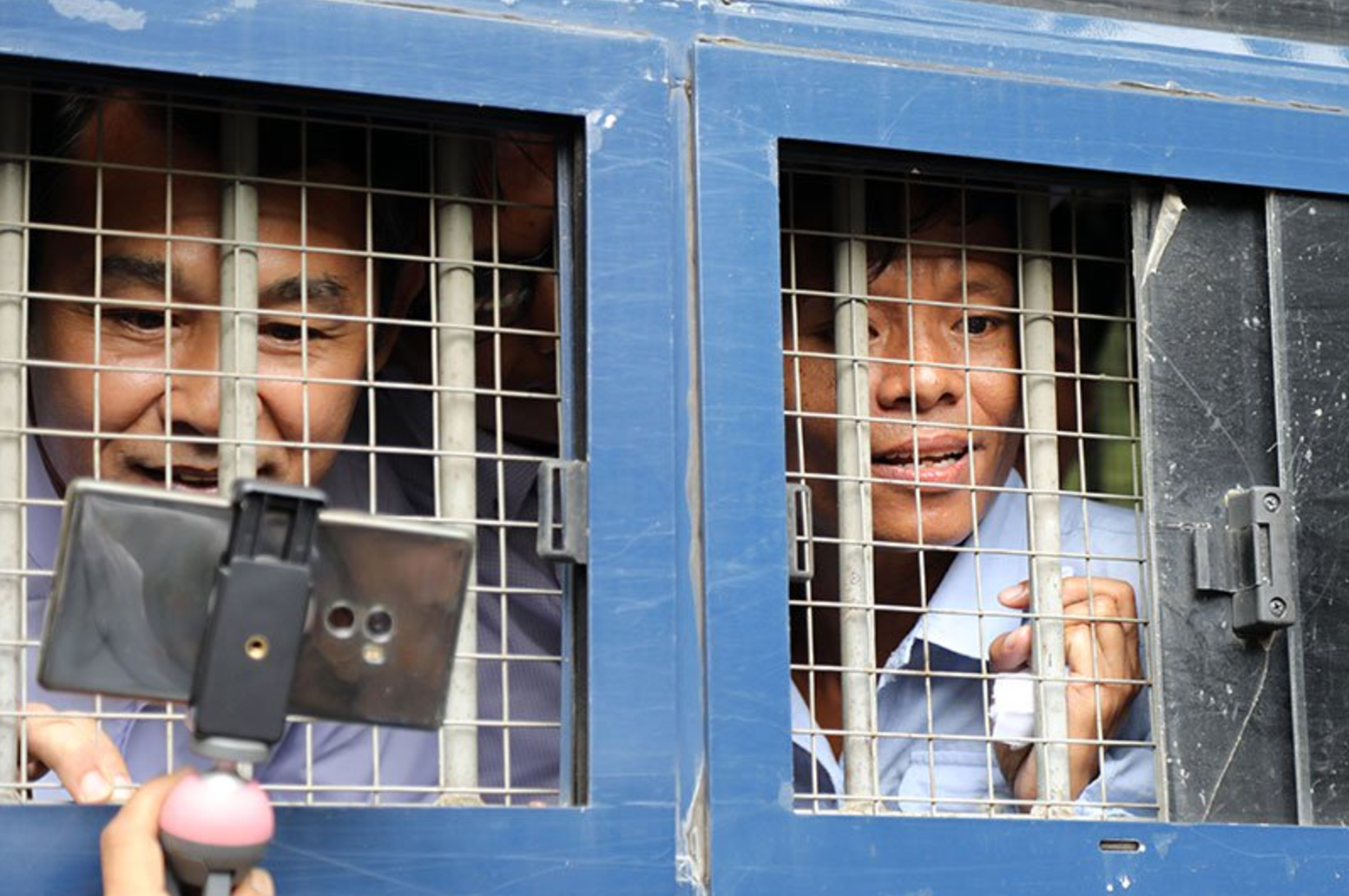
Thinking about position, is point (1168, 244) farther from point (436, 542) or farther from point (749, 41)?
point (436, 542)

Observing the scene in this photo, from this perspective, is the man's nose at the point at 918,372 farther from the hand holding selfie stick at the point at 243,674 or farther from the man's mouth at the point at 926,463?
the hand holding selfie stick at the point at 243,674

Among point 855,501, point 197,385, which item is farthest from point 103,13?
point 855,501

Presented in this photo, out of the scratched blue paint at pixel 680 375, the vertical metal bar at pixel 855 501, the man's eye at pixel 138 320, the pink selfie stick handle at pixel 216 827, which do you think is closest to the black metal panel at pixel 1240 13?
the scratched blue paint at pixel 680 375

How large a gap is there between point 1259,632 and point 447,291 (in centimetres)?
74

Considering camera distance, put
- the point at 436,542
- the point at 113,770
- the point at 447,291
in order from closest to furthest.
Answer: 1. the point at 436,542
2. the point at 113,770
3. the point at 447,291

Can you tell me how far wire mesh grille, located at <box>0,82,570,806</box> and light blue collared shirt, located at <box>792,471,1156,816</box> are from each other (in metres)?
0.32

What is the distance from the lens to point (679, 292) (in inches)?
64.6

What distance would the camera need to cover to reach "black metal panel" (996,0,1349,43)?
1873 mm

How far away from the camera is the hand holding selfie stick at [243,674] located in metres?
1.25

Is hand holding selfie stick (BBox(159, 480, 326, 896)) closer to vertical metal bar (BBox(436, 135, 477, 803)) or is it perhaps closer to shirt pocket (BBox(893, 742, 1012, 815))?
vertical metal bar (BBox(436, 135, 477, 803))

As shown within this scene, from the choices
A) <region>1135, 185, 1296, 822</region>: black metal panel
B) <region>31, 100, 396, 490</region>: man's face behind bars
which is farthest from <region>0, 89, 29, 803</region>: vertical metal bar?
<region>1135, 185, 1296, 822</region>: black metal panel

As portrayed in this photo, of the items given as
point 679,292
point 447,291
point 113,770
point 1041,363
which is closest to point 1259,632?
point 1041,363

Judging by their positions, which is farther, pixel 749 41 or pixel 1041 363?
pixel 1041 363

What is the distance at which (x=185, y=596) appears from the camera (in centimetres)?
127
